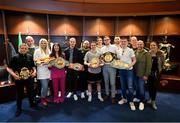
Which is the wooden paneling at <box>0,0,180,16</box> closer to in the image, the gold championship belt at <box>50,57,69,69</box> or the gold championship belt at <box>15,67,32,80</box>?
the gold championship belt at <box>50,57,69,69</box>

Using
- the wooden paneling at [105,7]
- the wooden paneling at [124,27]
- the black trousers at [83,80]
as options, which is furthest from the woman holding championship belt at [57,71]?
the wooden paneling at [124,27]

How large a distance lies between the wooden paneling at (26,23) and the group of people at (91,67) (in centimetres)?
135

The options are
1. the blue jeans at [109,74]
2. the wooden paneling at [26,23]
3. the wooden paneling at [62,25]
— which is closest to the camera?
the blue jeans at [109,74]

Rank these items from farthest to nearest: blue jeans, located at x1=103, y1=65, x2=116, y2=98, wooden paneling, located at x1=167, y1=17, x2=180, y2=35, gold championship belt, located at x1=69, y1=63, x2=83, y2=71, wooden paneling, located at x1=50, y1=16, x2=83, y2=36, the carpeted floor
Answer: wooden paneling, located at x1=50, y1=16, x2=83, y2=36, wooden paneling, located at x1=167, y1=17, x2=180, y2=35, gold championship belt, located at x1=69, y1=63, x2=83, y2=71, blue jeans, located at x1=103, y1=65, x2=116, y2=98, the carpeted floor

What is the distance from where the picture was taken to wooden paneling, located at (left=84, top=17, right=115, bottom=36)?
5730mm

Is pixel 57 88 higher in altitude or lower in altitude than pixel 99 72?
lower

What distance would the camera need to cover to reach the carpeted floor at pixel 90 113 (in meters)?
3.15

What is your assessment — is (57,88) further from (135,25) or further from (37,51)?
(135,25)

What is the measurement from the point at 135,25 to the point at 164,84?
83.0 inches

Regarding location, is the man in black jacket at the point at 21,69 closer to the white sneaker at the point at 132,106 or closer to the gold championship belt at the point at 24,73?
the gold championship belt at the point at 24,73

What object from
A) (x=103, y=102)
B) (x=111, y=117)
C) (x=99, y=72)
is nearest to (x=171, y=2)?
(x=99, y=72)

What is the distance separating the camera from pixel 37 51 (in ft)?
11.5

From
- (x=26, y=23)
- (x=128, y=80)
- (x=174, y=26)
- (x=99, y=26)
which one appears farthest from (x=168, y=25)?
A: (x=26, y=23)

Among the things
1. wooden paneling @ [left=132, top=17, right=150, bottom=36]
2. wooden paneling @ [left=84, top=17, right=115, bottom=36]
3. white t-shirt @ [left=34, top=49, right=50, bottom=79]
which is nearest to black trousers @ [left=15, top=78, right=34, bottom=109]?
white t-shirt @ [left=34, top=49, right=50, bottom=79]
